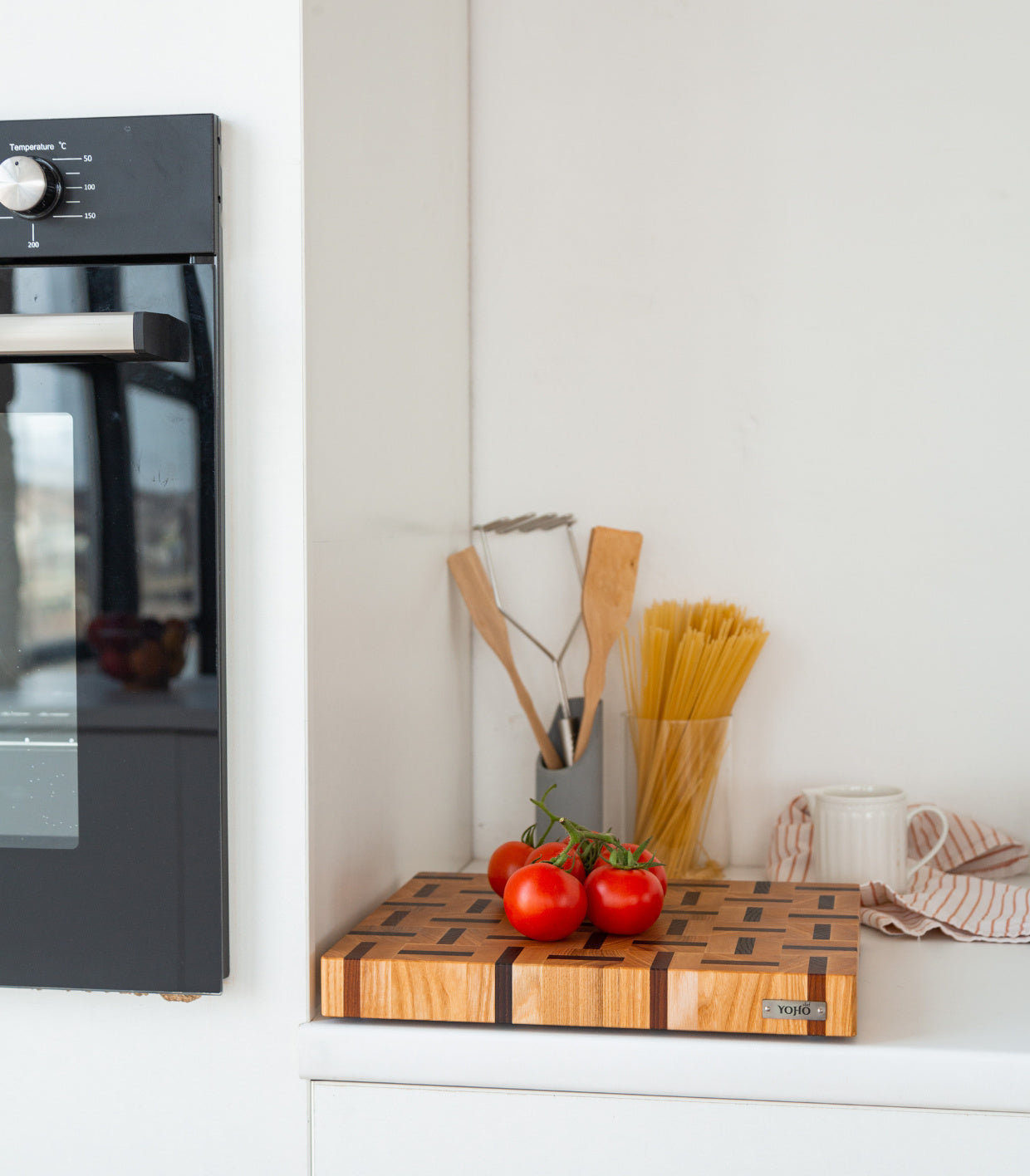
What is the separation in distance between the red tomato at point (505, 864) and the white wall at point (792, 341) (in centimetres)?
41

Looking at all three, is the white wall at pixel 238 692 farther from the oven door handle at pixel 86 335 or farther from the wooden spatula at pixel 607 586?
the wooden spatula at pixel 607 586

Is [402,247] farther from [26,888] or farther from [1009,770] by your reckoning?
[1009,770]

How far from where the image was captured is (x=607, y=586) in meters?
1.38

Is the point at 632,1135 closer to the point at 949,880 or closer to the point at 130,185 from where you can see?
the point at 949,880

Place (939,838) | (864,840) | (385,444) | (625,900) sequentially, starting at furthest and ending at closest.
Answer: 1. (939,838)
2. (864,840)
3. (385,444)
4. (625,900)

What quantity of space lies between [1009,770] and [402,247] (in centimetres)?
91

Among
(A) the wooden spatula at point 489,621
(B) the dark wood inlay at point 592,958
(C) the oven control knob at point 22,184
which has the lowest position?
(B) the dark wood inlay at point 592,958

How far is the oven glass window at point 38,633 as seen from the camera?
2.91 feet

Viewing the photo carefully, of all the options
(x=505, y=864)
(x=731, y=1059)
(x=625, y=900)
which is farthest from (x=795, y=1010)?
(x=505, y=864)

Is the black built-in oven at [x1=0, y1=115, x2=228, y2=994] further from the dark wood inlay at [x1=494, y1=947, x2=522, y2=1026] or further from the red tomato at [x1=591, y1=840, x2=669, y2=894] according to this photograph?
the red tomato at [x1=591, y1=840, x2=669, y2=894]

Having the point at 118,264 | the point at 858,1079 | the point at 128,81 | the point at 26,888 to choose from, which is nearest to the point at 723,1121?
the point at 858,1079

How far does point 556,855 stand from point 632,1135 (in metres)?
0.23

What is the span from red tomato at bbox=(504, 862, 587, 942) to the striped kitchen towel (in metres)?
0.36

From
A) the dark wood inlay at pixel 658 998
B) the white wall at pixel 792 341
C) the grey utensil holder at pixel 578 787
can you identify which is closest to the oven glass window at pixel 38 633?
the dark wood inlay at pixel 658 998
